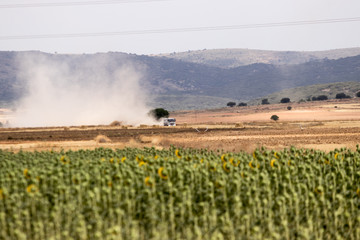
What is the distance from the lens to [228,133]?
76312 mm

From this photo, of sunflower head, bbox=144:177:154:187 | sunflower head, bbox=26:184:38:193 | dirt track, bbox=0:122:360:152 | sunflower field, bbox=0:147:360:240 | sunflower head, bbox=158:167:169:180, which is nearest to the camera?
sunflower field, bbox=0:147:360:240

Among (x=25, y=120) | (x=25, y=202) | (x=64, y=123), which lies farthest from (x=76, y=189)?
(x=25, y=120)

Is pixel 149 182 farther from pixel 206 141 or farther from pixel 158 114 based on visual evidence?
pixel 158 114

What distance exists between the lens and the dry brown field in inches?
2126

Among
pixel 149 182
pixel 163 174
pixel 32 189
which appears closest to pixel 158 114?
pixel 163 174

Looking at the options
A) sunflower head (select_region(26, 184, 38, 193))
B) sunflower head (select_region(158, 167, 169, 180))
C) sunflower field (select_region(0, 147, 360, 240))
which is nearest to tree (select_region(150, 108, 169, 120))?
sunflower field (select_region(0, 147, 360, 240))

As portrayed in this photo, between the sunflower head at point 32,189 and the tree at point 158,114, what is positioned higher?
the tree at point 158,114

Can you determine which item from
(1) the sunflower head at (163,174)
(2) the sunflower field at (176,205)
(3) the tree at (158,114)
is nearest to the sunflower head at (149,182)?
(2) the sunflower field at (176,205)

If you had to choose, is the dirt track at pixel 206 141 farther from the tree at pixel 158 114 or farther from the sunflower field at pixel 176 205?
→ the tree at pixel 158 114

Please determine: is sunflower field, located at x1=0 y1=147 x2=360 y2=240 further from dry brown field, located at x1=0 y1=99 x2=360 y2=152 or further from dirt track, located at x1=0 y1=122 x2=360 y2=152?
dirt track, located at x1=0 y1=122 x2=360 y2=152

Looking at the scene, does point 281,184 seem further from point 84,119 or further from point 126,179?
point 84,119

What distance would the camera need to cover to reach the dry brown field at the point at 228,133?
54.0 metres

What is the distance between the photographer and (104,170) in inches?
816

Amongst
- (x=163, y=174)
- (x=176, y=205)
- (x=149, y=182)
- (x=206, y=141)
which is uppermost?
(x=163, y=174)
